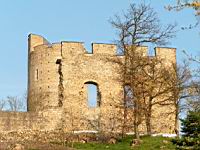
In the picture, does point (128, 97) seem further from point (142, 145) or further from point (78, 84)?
point (78, 84)

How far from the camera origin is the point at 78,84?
3662 cm

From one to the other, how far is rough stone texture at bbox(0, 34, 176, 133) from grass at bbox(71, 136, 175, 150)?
606 centimetres

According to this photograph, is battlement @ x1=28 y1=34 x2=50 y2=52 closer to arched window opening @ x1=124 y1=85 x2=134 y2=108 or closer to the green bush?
arched window opening @ x1=124 y1=85 x2=134 y2=108

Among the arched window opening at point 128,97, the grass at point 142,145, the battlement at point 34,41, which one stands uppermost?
the battlement at point 34,41

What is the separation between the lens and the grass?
27.3m

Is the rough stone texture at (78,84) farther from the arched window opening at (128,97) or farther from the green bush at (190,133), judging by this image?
the green bush at (190,133)

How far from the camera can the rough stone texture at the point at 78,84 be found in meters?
36.1

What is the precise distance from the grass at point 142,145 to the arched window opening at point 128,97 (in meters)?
2.18

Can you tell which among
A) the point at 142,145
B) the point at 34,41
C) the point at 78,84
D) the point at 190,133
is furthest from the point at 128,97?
the point at 190,133

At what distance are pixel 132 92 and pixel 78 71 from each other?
6.55 metres

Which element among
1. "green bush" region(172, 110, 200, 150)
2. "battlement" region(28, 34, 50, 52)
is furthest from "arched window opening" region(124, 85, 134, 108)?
"green bush" region(172, 110, 200, 150)

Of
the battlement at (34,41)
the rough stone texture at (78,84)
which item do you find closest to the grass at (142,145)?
the rough stone texture at (78,84)

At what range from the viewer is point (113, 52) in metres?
37.3

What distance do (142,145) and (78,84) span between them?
964 centimetres
